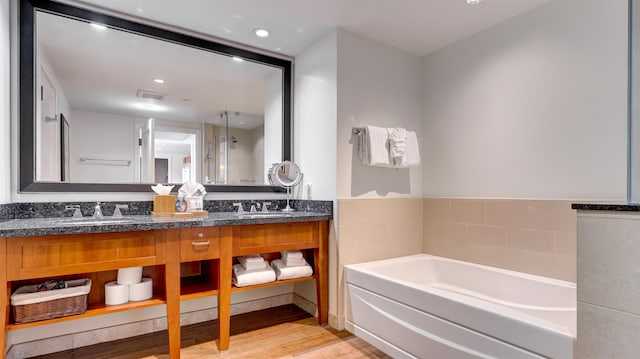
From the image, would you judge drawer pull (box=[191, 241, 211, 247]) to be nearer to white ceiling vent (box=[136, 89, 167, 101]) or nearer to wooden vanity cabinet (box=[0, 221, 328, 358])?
wooden vanity cabinet (box=[0, 221, 328, 358])

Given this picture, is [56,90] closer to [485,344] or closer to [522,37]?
[485,344]

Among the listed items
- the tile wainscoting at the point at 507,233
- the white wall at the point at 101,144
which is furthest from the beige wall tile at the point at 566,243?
the white wall at the point at 101,144

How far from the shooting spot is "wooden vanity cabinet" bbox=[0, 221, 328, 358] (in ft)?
4.98

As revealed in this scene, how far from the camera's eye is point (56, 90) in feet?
6.91

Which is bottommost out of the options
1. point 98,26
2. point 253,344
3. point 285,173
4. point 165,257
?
point 253,344

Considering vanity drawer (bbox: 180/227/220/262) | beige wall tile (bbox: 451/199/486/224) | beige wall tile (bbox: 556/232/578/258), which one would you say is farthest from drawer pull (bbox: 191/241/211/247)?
beige wall tile (bbox: 556/232/578/258)

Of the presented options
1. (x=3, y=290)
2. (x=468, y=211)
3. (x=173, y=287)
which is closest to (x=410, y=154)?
(x=468, y=211)

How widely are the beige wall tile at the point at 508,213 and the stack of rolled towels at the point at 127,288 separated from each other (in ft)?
7.60

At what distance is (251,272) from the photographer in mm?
2164

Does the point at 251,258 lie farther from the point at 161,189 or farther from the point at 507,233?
the point at 507,233

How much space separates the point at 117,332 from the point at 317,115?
208 centimetres

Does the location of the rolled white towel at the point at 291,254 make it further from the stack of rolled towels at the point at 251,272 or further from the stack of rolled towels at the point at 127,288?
the stack of rolled towels at the point at 127,288

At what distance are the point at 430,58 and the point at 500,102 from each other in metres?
0.80

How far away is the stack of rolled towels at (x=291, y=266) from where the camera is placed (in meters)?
2.28
